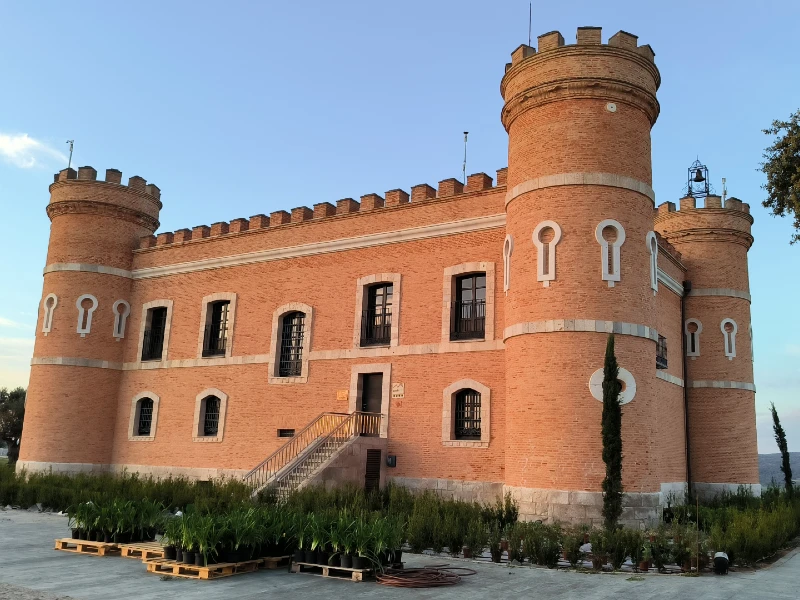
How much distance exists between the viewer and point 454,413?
18422 mm

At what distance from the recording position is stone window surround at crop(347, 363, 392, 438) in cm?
1934

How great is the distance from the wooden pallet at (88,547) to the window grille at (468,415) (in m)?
9.58

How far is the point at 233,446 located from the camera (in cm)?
2225

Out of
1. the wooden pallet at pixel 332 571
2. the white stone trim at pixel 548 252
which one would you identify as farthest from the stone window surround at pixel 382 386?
the wooden pallet at pixel 332 571

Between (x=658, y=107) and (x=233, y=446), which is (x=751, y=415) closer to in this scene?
(x=658, y=107)

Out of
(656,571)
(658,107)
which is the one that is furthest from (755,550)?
(658,107)

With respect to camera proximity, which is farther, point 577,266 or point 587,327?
point 577,266

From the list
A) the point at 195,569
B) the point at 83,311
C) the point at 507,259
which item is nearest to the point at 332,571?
the point at 195,569

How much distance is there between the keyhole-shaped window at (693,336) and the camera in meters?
22.8

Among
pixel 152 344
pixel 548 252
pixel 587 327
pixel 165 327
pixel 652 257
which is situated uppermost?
pixel 652 257

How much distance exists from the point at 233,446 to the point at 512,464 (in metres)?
10.5

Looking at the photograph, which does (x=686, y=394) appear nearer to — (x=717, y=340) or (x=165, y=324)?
(x=717, y=340)

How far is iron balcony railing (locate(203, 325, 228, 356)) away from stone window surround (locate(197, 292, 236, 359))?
0.37 ft

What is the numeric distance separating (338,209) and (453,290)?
522cm
